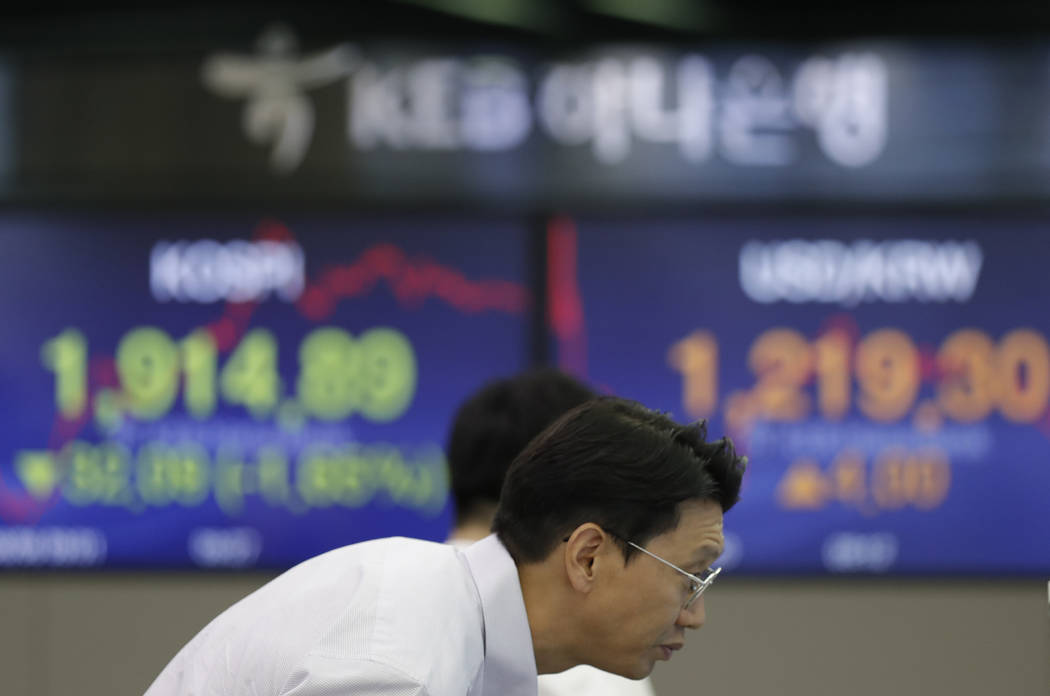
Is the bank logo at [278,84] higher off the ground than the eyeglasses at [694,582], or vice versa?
the bank logo at [278,84]

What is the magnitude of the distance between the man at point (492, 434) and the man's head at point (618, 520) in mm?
582

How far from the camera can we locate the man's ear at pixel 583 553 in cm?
150

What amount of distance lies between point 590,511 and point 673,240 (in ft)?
7.55

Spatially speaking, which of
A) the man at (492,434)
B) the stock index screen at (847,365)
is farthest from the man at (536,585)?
the stock index screen at (847,365)

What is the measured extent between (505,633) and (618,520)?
0.16 m

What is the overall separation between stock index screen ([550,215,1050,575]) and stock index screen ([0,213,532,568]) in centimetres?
32

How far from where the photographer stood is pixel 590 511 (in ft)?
4.93

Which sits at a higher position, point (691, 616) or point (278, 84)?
point (278, 84)

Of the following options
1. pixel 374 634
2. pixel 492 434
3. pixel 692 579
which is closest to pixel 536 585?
pixel 692 579

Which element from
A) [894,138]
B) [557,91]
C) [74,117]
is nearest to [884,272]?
[894,138]

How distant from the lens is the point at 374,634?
4.26 ft

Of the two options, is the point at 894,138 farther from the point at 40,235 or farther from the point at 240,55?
the point at 40,235

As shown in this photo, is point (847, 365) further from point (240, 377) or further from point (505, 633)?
point (505, 633)

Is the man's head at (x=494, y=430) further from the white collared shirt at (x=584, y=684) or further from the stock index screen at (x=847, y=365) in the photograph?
the stock index screen at (x=847, y=365)
